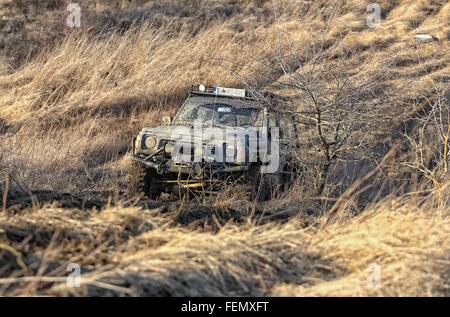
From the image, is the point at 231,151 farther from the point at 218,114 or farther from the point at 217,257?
the point at 217,257

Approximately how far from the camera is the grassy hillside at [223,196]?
4.57 m

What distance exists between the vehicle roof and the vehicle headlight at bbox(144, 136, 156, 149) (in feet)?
4.12

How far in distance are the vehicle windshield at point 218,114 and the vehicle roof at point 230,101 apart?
0.03 metres

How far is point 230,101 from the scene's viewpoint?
9945 millimetres

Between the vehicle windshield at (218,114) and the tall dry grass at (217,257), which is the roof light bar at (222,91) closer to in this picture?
the vehicle windshield at (218,114)

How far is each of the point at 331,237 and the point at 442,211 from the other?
72.0 inches

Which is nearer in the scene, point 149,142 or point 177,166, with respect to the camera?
point 177,166

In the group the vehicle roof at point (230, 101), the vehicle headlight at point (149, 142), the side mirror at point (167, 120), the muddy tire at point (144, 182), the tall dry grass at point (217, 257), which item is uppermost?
the vehicle roof at point (230, 101)

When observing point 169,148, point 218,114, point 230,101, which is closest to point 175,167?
point 169,148

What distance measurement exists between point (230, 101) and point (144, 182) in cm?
171

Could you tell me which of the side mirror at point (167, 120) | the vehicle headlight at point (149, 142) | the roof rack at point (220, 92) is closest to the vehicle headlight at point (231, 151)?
the vehicle headlight at point (149, 142)

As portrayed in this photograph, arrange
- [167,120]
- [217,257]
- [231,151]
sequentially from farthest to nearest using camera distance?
[167,120] → [231,151] → [217,257]

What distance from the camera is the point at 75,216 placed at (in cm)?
516

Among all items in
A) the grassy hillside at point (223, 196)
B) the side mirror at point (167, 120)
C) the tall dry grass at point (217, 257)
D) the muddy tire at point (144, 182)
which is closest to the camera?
the tall dry grass at point (217, 257)
